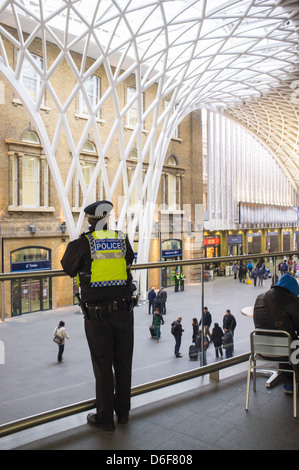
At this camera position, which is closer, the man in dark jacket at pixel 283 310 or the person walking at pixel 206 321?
the man in dark jacket at pixel 283 310

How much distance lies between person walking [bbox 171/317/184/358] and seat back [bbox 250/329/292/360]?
78cm

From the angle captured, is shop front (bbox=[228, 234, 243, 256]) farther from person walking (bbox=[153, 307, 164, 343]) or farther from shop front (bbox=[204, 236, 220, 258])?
person walking (bbox=[153, 307, 164, 343])

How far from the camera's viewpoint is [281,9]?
2416cm

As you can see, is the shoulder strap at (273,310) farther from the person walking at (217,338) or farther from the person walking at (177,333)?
the person walking at (177,333)

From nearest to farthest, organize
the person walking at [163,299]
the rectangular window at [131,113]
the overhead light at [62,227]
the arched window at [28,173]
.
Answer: the person walking at [163,299] → the arched window at [28,173] → the overhead light at [62,227] → the rectangular window at [131,113]

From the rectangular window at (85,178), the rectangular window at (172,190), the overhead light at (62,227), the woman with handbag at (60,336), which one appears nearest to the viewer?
the woman with handbag at (60,336)

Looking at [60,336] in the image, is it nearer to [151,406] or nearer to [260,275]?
[151,406]

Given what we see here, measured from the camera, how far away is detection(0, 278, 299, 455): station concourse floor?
3521 millimetres

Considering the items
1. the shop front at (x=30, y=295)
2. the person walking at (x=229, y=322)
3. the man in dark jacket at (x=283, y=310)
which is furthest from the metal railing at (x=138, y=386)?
the man in dark jacket at (x=283, y=310)

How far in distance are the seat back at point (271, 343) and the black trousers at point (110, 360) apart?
4.64 ft

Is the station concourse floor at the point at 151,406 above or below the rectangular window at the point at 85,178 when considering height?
below

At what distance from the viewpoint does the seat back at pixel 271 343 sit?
Result: 4391 millimetres

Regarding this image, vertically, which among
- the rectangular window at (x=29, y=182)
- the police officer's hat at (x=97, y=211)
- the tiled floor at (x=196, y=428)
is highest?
the rectangular window at (x=29, y=182)
